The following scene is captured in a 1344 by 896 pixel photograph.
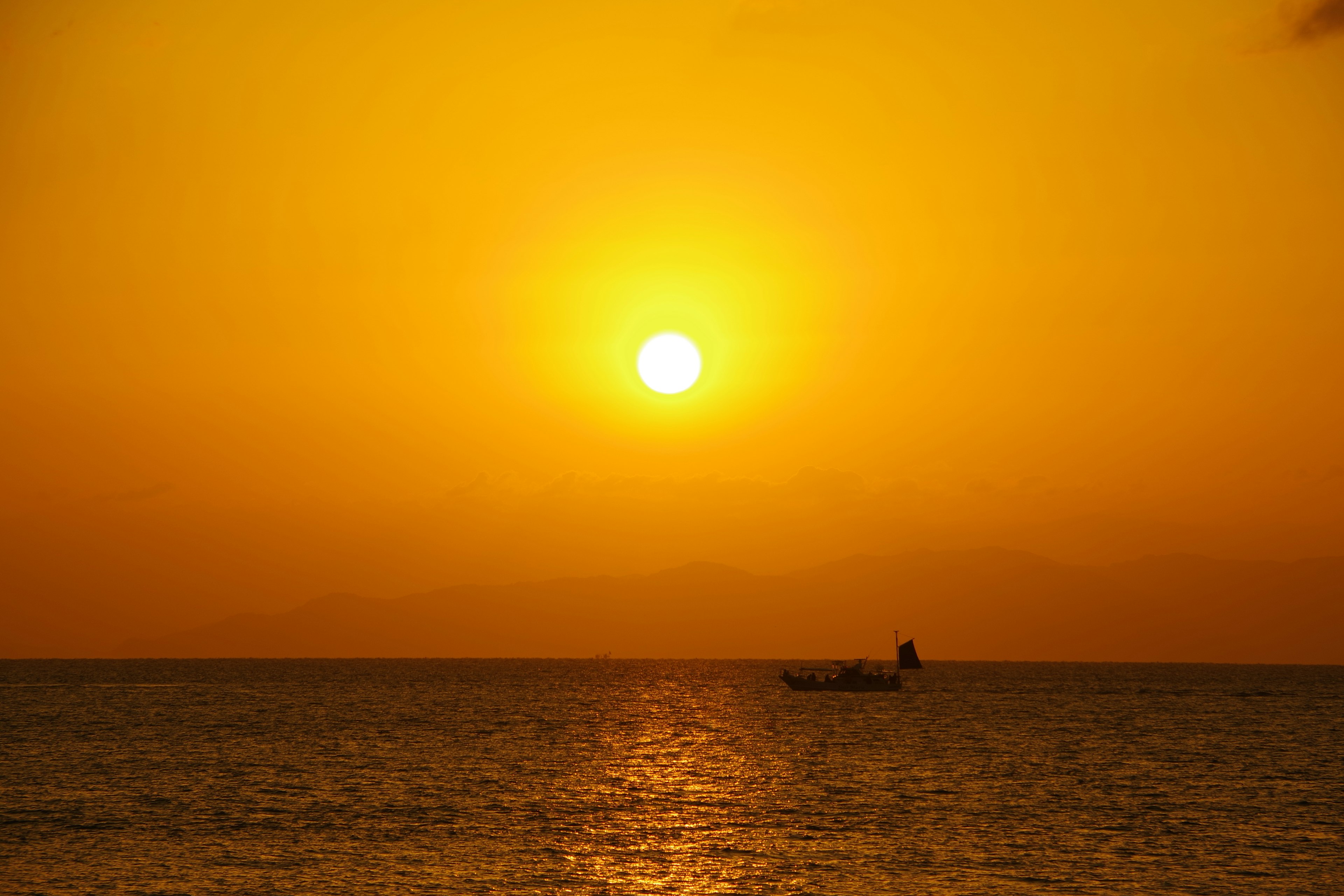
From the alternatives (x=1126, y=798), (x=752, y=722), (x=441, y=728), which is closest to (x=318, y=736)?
(x=441, y=728)

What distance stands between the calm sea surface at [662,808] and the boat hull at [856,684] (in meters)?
63.1

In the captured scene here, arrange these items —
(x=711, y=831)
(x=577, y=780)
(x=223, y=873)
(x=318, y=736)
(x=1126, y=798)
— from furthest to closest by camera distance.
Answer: (x=318, y=736) → (x=577, y=780) → (x=1126, y=798) → (x=711, y=831) → (x=223, y=873)

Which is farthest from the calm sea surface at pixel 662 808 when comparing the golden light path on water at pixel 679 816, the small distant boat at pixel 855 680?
the small distant boat at pixel 855 680

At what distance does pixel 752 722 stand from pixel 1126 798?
66877 mm

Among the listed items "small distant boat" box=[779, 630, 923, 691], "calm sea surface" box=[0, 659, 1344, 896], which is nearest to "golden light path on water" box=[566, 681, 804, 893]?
"calm sea surface" box=[0, 659, 1344, 896]

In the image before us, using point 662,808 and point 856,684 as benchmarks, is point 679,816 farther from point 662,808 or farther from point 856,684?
point 856,684

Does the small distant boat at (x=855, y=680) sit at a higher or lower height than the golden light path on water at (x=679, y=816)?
higher

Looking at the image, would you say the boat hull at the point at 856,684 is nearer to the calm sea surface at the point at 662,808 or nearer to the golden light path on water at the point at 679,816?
the calm sea surface at the point at 662,808

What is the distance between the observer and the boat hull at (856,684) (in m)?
188

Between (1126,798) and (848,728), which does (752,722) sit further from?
(1126,798)

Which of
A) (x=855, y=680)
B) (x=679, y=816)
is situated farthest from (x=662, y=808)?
(x=855, y=680)

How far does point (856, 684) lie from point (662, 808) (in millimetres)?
129575

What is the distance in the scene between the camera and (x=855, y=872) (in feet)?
156

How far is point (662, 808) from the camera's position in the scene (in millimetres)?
64062
